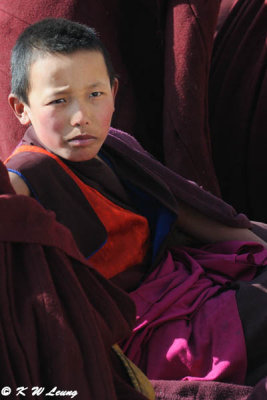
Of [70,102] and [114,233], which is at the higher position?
[70,102]

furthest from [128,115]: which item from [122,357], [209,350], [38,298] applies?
[38,298]

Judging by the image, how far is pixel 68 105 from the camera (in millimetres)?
1564

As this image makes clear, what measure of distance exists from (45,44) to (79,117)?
194 millimetres

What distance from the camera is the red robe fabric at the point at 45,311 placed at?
1067 millimetres

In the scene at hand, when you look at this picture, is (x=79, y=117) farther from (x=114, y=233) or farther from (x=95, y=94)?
(x=114, y=233)

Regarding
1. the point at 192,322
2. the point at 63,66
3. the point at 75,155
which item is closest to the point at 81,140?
the point at 75,155

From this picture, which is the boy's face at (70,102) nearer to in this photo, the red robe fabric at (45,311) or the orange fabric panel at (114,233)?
the orange fabric panel at (114,233)

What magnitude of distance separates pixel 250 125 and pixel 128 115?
634 millimetres

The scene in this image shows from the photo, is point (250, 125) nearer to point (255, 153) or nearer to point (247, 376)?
point (255, 153)

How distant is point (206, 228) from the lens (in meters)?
1.99

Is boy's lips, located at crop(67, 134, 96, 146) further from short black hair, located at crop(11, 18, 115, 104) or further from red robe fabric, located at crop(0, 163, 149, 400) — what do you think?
red robe fabric, located at crop(0, 163, 149, 400)

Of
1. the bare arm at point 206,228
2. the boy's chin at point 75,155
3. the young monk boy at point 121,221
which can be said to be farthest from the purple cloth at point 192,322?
the boy's chin at point 75,155

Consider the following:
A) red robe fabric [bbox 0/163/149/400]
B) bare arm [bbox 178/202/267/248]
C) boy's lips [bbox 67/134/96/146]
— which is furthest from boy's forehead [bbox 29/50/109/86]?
bare arm [bbox 178/202/267/248]

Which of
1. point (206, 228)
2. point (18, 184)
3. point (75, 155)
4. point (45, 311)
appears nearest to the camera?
point (45, 311)
